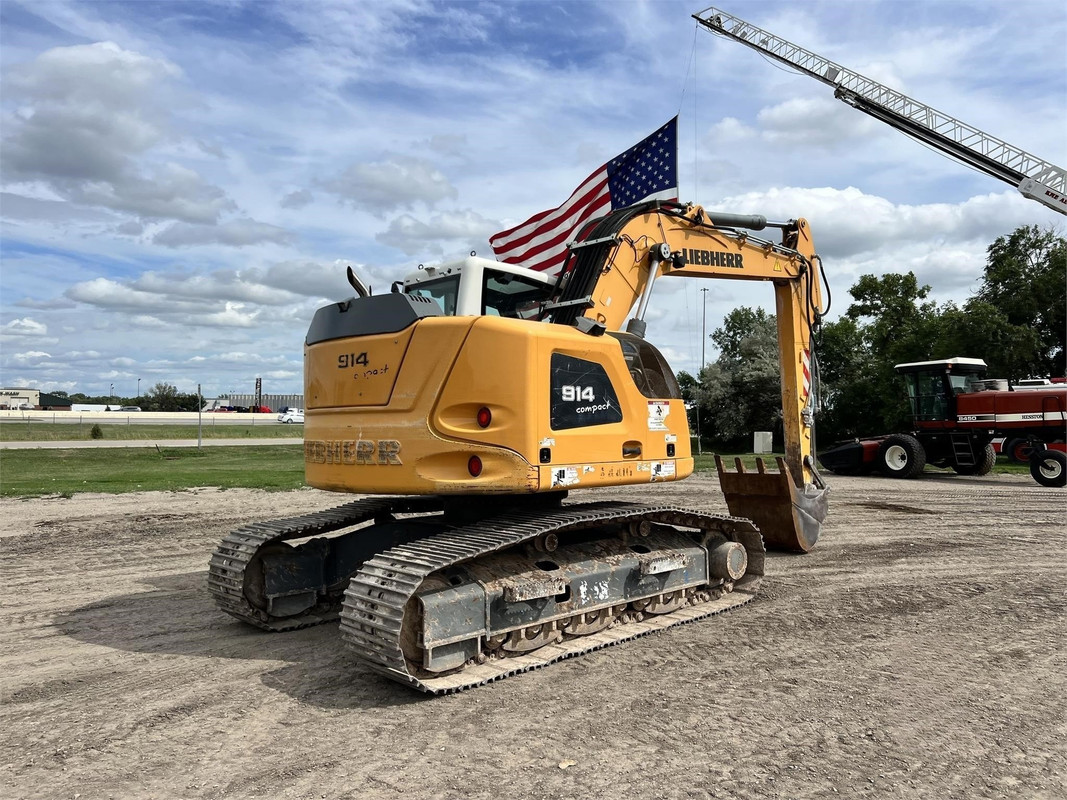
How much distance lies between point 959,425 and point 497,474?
1963 cm

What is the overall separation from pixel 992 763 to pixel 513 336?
3850 millimetres

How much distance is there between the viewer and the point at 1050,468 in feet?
61.9

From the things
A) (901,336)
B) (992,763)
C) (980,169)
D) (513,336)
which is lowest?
(992,763)

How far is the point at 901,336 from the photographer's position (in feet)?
143

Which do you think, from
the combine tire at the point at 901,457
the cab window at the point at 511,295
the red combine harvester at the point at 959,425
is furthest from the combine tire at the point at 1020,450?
the cab window at the point at 511,295

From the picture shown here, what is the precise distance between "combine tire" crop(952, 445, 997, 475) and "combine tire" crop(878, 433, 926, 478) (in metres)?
1.23

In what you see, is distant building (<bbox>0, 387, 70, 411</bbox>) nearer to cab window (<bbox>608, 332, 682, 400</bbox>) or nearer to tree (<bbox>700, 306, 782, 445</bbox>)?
tree (<bbox>700, 306, 782, 445</bbox>)

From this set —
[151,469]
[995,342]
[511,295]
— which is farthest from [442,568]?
[995,342]

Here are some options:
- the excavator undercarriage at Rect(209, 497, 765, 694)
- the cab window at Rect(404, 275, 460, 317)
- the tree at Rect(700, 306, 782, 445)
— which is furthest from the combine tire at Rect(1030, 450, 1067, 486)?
the tree at Rect(700, 306, 782, 445)

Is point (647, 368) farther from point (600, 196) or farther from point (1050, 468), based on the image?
point (1050, 468)

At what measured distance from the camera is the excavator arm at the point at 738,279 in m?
7.36

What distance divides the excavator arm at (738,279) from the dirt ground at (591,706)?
1.19 meters

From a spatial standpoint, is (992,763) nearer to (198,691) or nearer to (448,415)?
(448,415)

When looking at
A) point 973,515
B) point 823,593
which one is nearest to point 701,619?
point 823,593
